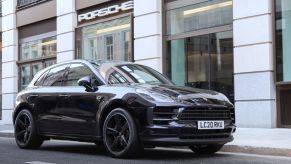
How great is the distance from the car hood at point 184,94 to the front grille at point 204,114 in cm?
10

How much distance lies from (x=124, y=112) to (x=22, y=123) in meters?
3.18

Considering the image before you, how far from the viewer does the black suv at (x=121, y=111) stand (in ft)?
25.0

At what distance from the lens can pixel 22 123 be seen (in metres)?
10.3

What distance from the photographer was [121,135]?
7.98m

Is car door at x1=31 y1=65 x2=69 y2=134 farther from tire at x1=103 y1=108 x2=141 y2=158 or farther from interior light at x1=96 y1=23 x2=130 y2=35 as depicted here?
interior light at x1=96 y1=23 x2=130 y2=35

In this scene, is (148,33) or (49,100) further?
(148,33)

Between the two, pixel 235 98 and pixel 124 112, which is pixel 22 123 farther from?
pixel 235 98

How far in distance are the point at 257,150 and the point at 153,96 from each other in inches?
90.8

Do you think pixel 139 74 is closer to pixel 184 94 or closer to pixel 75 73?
pixel 75 73

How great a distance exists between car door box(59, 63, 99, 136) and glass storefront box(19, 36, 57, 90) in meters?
12.6

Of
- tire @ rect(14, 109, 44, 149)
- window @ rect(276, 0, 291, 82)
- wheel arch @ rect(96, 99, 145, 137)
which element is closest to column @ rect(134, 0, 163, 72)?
window @ rect(276, 0, 291, 82)

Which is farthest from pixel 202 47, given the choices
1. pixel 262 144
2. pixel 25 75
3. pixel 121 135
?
pixel 25 75

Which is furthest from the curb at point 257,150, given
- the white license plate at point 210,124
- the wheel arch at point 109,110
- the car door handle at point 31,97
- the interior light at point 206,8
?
the interior light at point 206,8

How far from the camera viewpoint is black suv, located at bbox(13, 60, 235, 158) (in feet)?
Answer: 25.0
